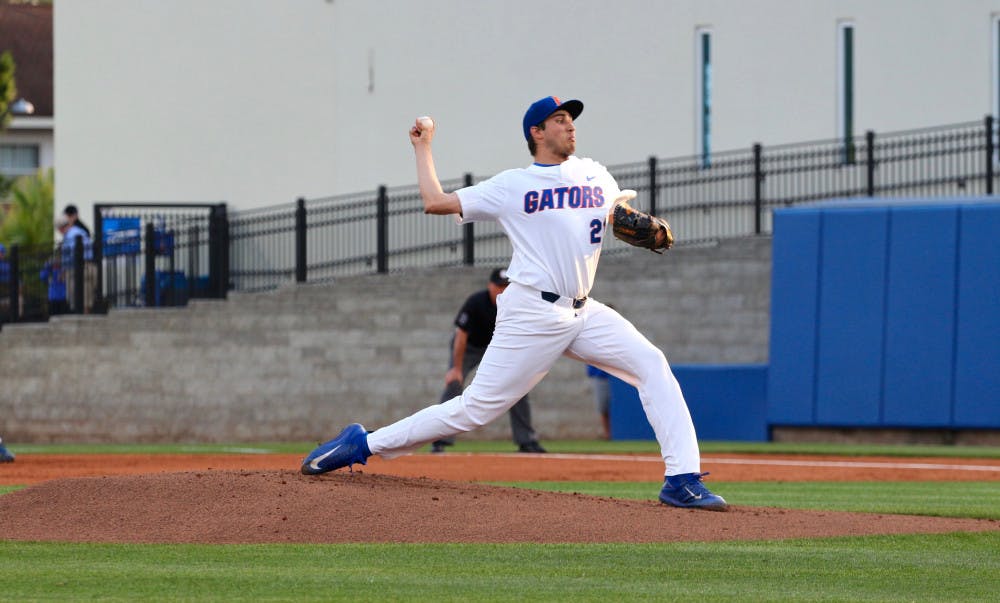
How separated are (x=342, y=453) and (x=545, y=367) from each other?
1.25 metres

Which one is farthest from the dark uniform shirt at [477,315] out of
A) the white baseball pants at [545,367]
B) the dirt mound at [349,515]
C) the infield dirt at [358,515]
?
the white baseball pants at [545,367]

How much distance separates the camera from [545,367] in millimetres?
8875

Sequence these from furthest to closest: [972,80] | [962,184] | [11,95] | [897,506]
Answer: [11,95] → [972,80] → [962,184] → [897,506]

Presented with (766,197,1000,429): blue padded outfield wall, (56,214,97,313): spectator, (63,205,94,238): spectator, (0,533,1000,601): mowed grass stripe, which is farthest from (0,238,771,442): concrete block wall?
(0,533,1000,601): mowed grass stripe

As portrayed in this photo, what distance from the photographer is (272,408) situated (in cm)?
2392

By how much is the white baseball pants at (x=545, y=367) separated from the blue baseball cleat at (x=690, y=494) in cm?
4

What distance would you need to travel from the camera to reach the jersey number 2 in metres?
8.80

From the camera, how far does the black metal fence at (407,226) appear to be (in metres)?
23.2

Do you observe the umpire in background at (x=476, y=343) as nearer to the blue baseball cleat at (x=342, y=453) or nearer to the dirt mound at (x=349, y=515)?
Result: the blue baseball cleat at (x=342, y=453)

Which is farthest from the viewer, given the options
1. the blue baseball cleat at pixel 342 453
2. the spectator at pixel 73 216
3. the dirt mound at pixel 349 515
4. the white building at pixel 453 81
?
the spectator at pixel 73 216

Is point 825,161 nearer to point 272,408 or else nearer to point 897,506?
point 272,408

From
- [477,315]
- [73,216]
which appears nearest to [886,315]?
[477,315]

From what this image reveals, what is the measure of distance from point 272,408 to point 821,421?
795 cm

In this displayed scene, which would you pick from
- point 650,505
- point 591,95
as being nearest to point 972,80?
point 591,95
